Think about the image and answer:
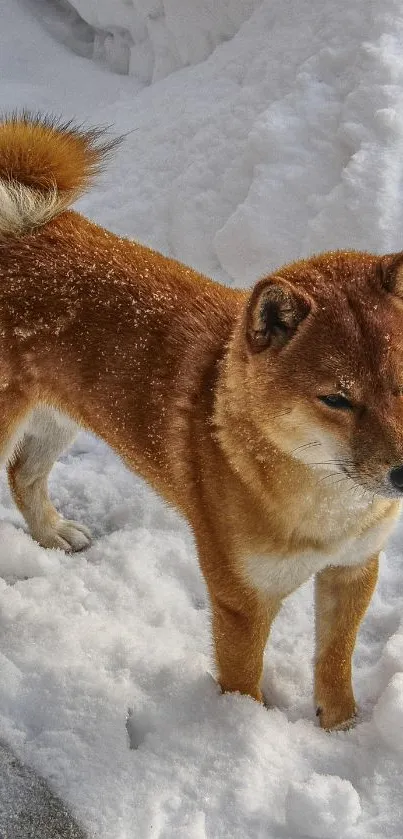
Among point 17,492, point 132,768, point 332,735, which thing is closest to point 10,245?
point 17,492

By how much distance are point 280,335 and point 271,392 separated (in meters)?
0.13

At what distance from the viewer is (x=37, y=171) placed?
2.91 m

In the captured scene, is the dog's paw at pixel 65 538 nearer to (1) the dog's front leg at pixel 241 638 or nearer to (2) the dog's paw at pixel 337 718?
(1) the dog's front leg at pixel 241 638

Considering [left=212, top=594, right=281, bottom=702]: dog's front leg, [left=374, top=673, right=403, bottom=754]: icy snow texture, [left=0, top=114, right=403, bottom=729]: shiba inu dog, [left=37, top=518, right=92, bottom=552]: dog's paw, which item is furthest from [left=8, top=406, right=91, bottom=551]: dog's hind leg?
[left=374, top=673, right=403, bottom=754]: icy snow texture

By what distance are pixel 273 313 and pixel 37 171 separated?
1.15 metres

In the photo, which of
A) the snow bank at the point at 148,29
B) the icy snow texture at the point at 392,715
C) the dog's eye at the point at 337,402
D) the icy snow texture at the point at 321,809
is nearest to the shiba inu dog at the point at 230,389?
the dog's eye at the point at 337,402

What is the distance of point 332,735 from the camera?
105 inches

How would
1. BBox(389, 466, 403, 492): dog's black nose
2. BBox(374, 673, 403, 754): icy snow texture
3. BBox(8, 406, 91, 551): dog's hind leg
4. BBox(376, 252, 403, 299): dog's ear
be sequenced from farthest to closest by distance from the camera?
BBox(8, 406, 91, 551): dog's hind leg < BBox(374, 673, 403, 754): icy snow texture < BBox(376, 252, 403, 299): dog's ear < BBox(389, 466, 403, 492): dog's black nose

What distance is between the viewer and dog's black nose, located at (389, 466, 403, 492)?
198cm

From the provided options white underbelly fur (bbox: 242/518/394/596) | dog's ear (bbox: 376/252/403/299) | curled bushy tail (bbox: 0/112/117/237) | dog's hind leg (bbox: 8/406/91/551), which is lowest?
dog's hind leg (bbox: 8/406/91/551)

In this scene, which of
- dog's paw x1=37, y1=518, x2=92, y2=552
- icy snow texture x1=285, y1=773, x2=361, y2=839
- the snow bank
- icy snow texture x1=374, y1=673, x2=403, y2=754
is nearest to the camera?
icy snow texture x1=285, y1=773, x2=361, y2=839

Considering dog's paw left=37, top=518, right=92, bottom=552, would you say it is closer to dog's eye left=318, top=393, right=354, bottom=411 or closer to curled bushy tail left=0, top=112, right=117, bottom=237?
curled bushy tail left=0, top=112, right=117, bottom=237

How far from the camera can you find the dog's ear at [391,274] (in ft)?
6.88

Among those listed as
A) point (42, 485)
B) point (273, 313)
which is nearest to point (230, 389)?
point (273, 313)
